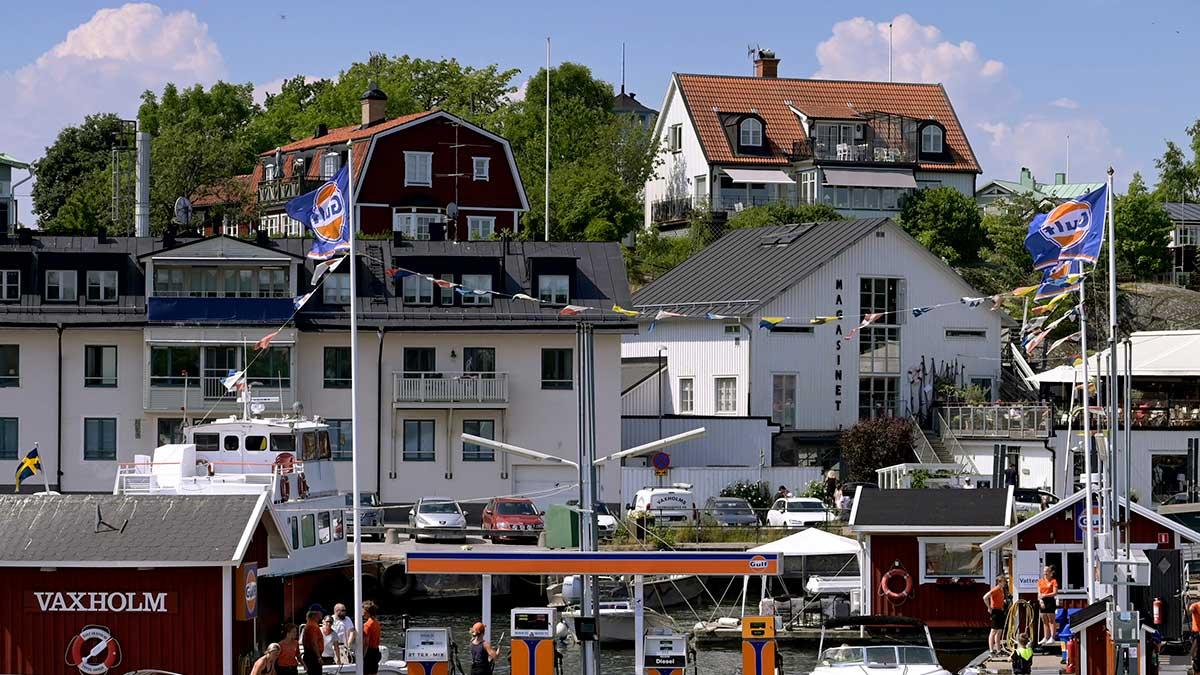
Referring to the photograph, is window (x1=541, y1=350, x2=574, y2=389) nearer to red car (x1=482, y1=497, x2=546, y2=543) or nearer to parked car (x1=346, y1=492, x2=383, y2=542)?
parked car (x1=346, y1=492, x2=383, y2=542)

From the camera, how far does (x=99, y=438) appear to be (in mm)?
64062

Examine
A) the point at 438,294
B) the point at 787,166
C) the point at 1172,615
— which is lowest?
the point at 1172,615

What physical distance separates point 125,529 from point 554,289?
1324 inches

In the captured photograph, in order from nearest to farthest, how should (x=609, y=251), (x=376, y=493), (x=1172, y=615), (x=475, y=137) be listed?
(x=1172, y=615) → (x=376, y=493) → (x=609, y=251) → (x=475, y=137)

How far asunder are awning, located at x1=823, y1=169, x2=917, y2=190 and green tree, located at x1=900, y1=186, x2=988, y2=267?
3.00 meters

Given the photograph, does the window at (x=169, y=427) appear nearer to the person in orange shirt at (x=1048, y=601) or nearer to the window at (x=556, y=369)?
the window at (x=556, y=369)

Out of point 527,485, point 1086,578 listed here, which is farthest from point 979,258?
point 1086,578

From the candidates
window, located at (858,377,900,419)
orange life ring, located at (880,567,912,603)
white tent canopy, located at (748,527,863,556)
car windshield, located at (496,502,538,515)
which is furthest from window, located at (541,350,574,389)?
orange life ring, located at (880,567,912,603)

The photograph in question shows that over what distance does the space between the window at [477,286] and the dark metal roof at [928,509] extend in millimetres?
22304

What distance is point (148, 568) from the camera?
1366 inches

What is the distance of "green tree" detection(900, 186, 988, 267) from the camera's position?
92.9m

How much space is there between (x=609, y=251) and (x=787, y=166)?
28.9 m

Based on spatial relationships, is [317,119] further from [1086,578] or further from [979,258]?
[1086,578]

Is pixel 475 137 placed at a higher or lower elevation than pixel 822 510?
higher
